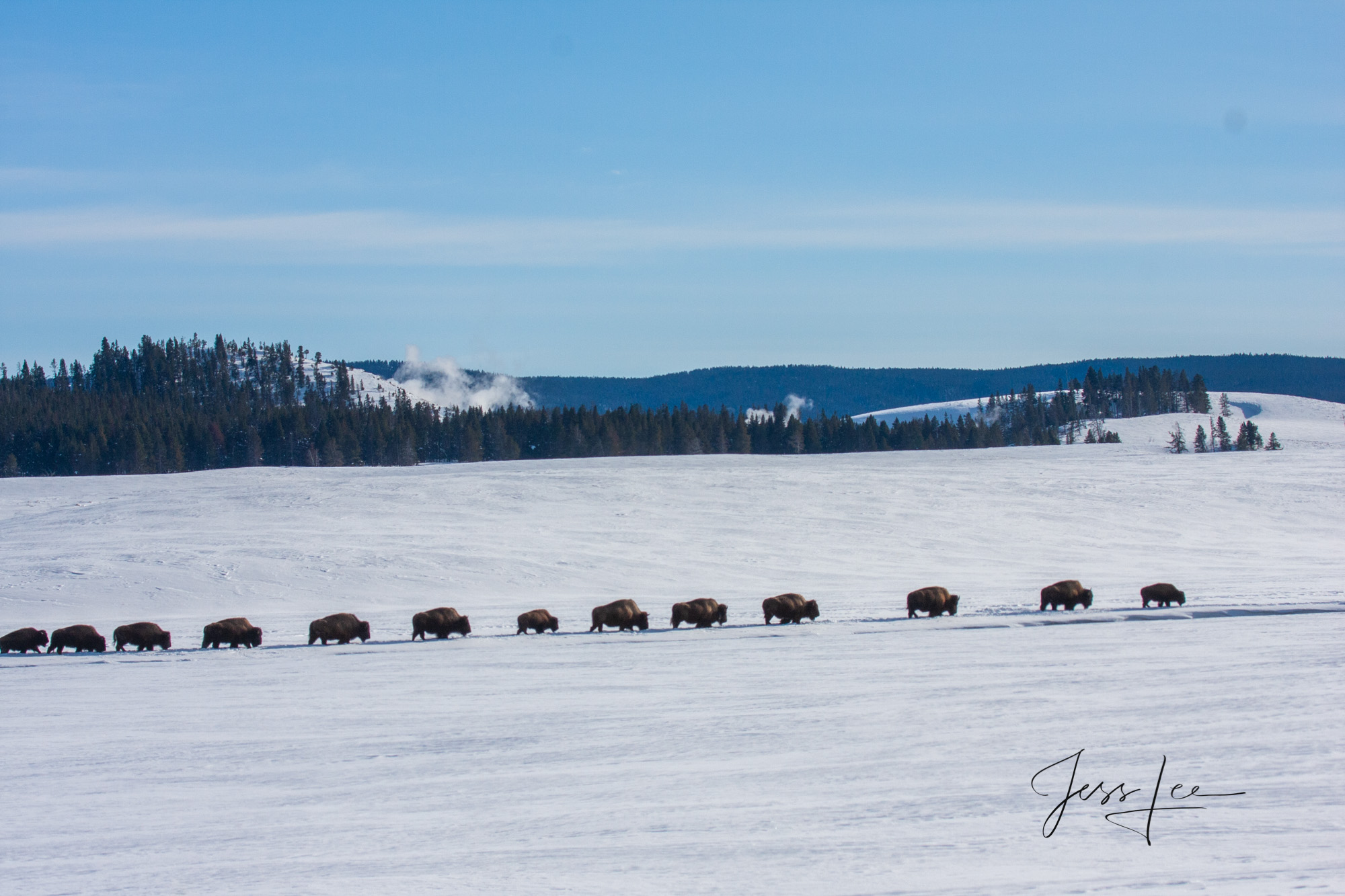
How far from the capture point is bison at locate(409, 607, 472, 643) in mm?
20078

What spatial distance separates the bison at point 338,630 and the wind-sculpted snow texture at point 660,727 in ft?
1.93

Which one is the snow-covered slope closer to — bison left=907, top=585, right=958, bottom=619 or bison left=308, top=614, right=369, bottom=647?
bison left=907, top=585, right=958, bottom=619

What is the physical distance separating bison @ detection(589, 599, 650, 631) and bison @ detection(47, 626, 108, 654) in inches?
376

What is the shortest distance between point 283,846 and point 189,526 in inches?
1305

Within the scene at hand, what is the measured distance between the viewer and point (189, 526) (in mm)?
37094

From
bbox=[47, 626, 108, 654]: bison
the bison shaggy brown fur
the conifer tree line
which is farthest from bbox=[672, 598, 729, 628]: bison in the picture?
the conifer tree line

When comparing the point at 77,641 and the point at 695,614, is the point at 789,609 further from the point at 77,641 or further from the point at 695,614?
the point at 77,641

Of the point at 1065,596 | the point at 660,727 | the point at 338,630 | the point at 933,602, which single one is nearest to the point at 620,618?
the point at 338,630

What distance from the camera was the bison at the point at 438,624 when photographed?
2008 centimetres

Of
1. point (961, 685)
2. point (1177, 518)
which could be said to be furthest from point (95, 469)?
point (961, 685)

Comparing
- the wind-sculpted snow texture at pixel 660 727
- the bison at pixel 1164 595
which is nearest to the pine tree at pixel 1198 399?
the wind-sculpted snow texture at pixel 660 727

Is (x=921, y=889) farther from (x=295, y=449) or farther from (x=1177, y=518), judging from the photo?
(x=295, y=449)

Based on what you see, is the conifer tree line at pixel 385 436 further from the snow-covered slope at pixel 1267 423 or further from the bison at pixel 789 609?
the bison at pixel 789 609

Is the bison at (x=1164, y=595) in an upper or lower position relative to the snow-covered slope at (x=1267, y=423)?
lower
